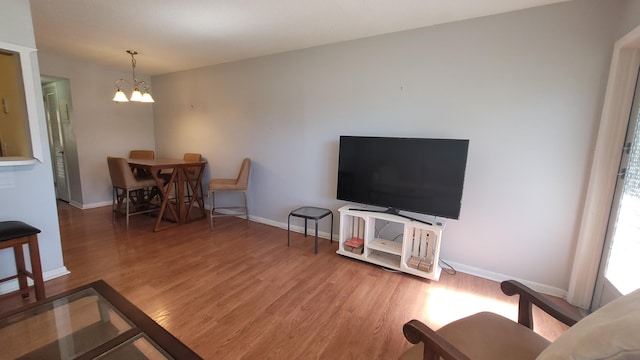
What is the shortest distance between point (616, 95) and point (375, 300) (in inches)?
87.6

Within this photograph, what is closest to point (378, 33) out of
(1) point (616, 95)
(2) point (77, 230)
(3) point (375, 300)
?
(1) point (616, 95)

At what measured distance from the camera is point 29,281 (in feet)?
7.47

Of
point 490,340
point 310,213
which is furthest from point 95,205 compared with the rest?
point 490,340

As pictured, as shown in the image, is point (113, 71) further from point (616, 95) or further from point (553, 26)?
point (616, 95)

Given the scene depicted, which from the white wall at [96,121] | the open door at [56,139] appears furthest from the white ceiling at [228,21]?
the open door at [56,139]

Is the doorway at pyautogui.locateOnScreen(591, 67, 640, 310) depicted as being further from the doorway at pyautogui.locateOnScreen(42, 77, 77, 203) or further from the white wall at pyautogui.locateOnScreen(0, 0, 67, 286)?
the doorway at pyautogui.locateOnScreen(42, 77, 77, 203)

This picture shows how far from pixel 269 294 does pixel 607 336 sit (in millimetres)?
1984

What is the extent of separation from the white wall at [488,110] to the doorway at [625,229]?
0.22 meters

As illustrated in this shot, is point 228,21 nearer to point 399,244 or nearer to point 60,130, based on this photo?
point 399,244

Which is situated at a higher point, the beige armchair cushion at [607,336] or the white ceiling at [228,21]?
the white ceiling at [228,21]

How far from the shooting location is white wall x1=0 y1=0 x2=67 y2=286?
6.63 ft

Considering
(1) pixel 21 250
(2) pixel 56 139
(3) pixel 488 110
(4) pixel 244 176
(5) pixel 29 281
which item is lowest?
(5) pixel 29 281

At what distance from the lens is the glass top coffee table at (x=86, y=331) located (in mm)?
1217

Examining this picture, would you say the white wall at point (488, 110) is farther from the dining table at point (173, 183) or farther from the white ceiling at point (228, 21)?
the dining table at point (173, 183)
